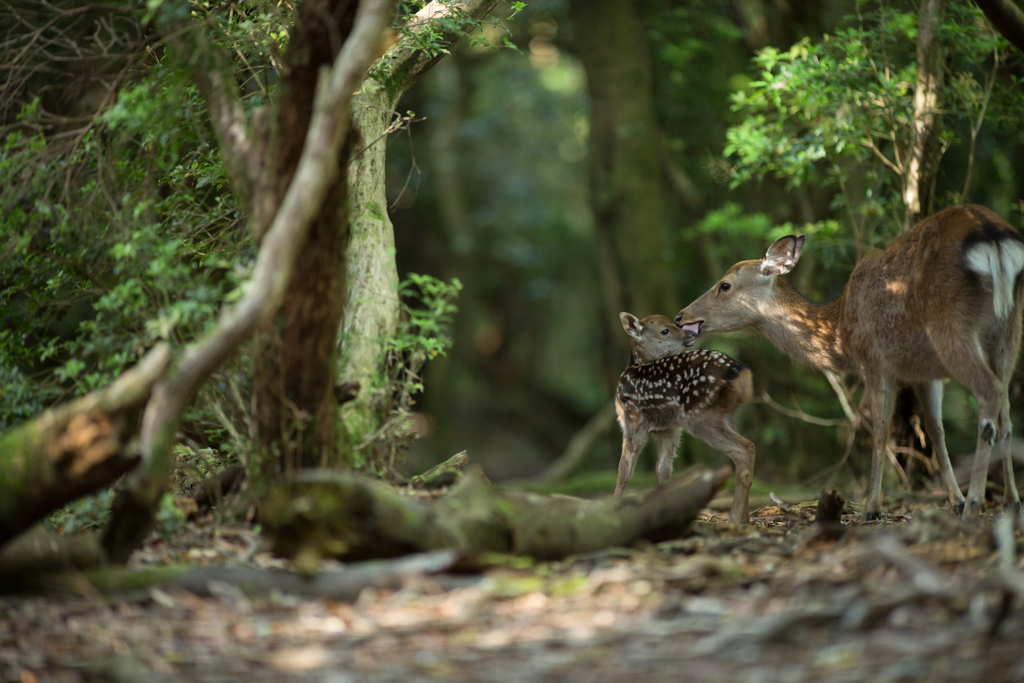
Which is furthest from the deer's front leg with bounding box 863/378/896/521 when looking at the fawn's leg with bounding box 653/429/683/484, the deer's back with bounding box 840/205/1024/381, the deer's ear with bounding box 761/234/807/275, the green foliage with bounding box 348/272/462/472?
the green foliage with bounding box 348/272/462/472

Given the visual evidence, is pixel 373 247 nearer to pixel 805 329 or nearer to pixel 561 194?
pixel 805 329

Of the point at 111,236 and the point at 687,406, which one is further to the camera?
the point at 687,406

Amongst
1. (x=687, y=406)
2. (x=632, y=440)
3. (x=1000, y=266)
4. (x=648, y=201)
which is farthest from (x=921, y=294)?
(x=648, y=201)

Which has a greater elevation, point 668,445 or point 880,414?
point 880,414

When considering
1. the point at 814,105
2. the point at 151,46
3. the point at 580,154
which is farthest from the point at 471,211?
the point at 151,46

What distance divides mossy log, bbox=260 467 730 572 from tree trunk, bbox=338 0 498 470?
1.08m

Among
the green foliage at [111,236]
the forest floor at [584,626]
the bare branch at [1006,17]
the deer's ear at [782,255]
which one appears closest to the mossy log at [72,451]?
the forest floor at [584,626]

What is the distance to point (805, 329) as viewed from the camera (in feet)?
24.2

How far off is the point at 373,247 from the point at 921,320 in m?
3.71

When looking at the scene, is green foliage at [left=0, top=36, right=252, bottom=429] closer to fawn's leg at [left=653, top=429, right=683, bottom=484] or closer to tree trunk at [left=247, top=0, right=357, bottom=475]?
tree trunk at [left=247, top=0, right=357, bottom=475]

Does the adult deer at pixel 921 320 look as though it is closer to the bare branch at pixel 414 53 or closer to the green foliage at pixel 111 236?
the bare branch at pixel 414 53

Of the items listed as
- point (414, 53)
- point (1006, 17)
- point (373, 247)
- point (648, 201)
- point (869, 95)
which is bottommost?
point (373, 247)

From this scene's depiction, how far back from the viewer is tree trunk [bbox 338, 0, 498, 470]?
17.5 feet

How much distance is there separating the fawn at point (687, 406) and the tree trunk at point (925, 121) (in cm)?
232
